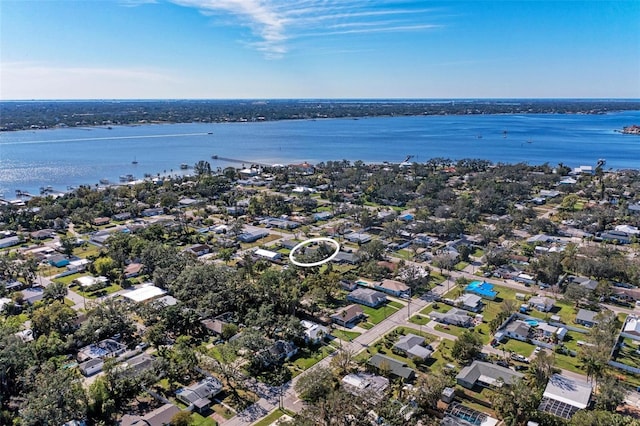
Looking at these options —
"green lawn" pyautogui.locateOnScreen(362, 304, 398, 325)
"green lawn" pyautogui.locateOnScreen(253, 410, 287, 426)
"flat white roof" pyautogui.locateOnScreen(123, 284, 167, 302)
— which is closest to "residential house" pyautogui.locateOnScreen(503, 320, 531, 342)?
"green lawn" pyautogui.locateOnScreen(362, 304, 398, 325)

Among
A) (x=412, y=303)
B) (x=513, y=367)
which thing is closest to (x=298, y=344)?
(x=412, y=303)

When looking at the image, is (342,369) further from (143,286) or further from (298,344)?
(143,286)

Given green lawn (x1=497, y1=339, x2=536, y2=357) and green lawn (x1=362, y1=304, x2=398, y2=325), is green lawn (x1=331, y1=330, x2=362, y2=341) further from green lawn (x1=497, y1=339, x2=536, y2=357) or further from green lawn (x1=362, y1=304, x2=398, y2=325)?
green lawn (x1=497, y1=339, x2=536, y2=357)

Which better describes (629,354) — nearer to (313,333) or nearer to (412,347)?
(412,347)

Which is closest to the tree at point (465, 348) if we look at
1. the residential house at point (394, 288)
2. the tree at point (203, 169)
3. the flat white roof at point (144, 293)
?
the residential house at point (394, 288)

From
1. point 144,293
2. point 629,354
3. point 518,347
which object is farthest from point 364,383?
point 144,293

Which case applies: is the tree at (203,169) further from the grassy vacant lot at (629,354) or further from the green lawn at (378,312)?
the grassy vacant lot at (629,354)
